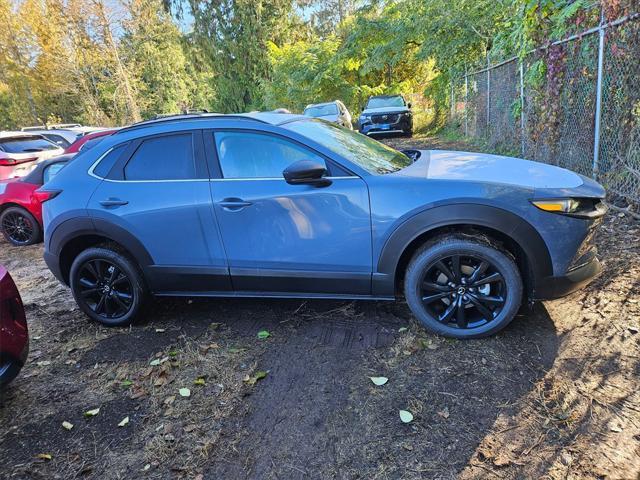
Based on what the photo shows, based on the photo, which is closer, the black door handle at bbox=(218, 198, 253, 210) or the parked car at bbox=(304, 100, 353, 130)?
the black door handle at bbox=(218, 198, 253, 210)

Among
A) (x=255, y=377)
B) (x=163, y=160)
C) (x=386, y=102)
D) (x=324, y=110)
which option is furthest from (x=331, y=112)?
(x=255, y=377)

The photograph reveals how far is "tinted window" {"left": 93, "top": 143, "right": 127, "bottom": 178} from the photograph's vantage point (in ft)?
12.0

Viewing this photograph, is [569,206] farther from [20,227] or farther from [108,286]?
[20,227]

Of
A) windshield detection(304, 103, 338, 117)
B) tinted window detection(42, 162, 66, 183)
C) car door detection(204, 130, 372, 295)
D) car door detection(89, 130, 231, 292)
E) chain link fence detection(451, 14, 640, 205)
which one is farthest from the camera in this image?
windshield detection(304, 103, 338, 117)

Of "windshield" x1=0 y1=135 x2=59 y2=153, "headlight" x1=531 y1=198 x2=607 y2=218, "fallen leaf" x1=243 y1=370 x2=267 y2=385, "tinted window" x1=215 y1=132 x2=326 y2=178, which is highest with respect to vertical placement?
"windshield" x1=0 y1=135 x2=59 y2=153

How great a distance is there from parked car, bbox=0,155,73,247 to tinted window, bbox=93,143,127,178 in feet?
12.4

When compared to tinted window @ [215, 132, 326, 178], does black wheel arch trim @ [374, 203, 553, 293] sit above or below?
below

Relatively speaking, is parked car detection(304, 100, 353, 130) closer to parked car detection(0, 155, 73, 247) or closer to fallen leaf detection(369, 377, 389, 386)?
parked car detection(0, 155, 73, 247)

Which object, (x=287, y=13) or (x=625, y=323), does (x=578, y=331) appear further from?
(x=287, y=13)

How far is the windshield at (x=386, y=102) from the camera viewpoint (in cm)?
1680

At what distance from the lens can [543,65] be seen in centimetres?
645

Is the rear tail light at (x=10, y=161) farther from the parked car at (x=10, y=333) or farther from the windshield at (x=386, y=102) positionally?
the windshield at (x=386, y=102)

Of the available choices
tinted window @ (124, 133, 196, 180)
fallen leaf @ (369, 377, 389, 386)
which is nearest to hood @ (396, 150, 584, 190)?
fallen leaf @ (369, 377, 389, 386)

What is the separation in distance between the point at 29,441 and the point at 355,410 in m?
1.92
